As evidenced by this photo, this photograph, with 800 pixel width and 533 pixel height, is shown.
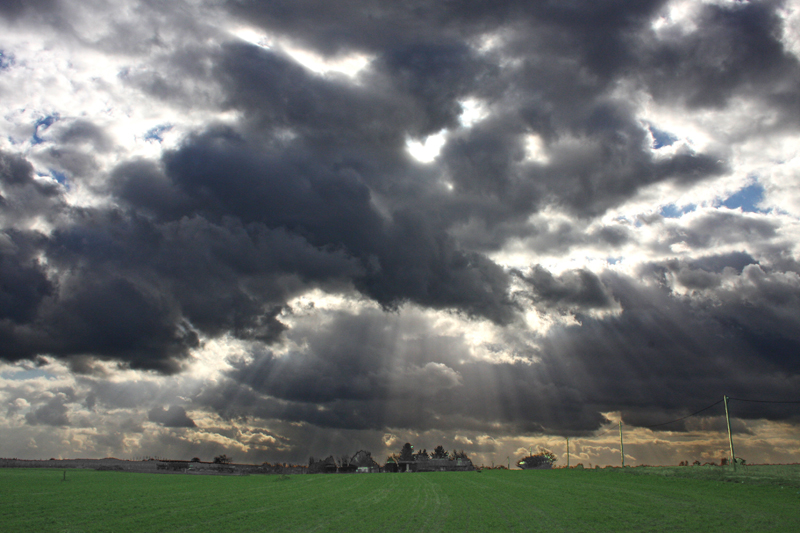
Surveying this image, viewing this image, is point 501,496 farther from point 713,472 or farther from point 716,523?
point 713,472

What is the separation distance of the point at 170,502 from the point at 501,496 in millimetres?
33060

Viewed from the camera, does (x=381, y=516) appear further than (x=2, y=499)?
No

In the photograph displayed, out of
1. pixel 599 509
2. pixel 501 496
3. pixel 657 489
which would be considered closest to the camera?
pixel 599 509

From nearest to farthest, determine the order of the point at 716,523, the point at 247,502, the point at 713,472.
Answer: the point at 716,523, the point at 247,502, the point at 713,472

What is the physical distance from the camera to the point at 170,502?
160 feet

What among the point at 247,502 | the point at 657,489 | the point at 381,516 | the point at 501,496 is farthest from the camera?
the point at 657,489

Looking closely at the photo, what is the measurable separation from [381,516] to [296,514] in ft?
22.1

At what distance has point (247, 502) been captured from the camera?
4834 centimetres

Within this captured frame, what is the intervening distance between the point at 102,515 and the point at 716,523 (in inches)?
1710

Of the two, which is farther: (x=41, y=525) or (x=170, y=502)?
(x=170, y=502)

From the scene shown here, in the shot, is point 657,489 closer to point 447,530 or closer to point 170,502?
point 447,530

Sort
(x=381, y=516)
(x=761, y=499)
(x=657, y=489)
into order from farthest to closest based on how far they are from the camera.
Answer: (x=657, y=489)
(x=761, y=499)
(x=381, y=516)

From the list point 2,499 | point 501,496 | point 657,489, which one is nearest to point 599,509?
point 501,496

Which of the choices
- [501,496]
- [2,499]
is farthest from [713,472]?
[2,499]
